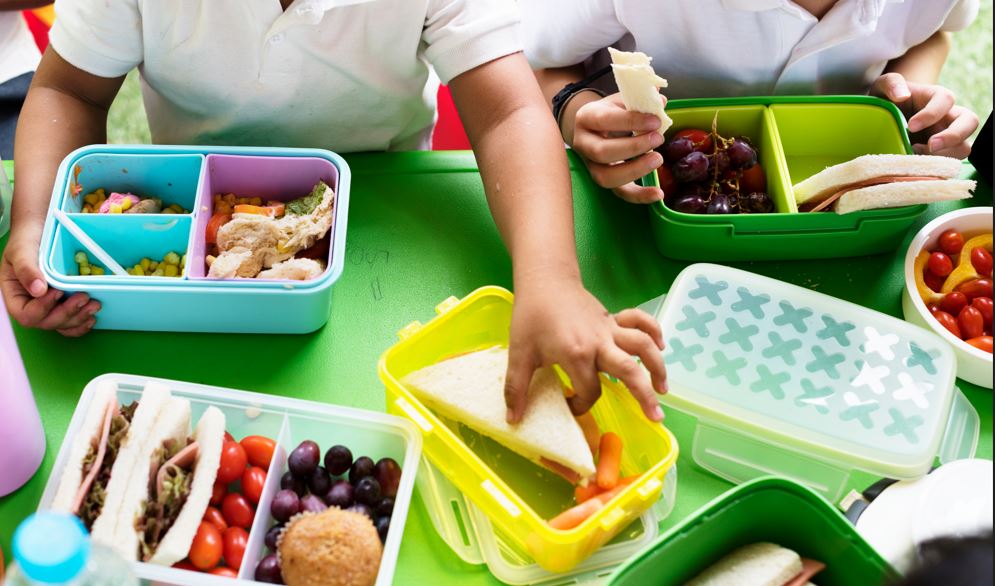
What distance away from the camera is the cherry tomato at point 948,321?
2.96ft

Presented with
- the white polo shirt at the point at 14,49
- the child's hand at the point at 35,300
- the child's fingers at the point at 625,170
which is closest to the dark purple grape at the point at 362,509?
the child's hand at the point at 35,300

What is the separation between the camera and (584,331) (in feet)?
2.62

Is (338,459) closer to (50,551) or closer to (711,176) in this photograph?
(50,551)

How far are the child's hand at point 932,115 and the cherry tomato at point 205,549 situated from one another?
0.83 meters

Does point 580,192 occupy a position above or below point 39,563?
below

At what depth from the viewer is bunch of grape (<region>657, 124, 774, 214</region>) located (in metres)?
0.96

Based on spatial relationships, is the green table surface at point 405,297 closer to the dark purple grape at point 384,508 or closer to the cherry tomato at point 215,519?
the dark purple grape at point 384,508

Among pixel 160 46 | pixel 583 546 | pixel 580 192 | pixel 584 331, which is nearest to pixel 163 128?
pixel 160 46

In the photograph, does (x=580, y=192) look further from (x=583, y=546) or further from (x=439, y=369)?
(x=583, y=546)

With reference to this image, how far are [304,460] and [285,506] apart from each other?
42 mm

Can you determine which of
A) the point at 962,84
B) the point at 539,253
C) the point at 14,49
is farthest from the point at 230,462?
the point at 962,84

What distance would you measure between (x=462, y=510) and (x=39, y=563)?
0.39 metres

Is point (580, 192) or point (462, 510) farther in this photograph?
point (580, 192)

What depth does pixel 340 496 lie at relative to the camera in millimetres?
746
